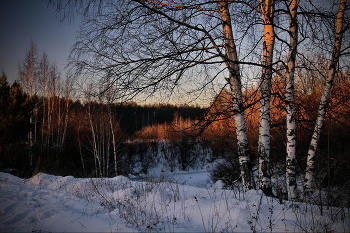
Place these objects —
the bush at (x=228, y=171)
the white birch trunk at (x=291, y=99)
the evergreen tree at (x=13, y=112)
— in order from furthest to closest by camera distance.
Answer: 1. the evergreen tree at (x=13, y=112)
2. the bush at (x=228, y=171)
3. the white birch trunk at (x=291, y=99)

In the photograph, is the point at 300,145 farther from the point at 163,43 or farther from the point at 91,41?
the point at 91,41

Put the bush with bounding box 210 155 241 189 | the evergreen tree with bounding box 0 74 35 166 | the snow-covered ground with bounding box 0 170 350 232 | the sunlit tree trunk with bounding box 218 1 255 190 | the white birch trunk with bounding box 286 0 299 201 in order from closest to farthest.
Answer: the snow-covered ground with bounding box 0 170 350 232 < the white birch trunk with bounding box 286 0 299 201 < the sunlit tree trunk with bounding box 218 1 255 190 < the bush with bounding box 210 155 241 189 < the evergreen tree with bounding box 0 74 35 166

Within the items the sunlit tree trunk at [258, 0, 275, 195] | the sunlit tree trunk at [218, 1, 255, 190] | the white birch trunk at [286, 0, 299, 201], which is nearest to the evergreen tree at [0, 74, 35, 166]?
the sunlit tree trunk at [218, 1, 255, 190]

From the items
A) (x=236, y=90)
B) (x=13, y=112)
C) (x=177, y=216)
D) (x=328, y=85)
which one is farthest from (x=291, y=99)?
(x=13, y=112)

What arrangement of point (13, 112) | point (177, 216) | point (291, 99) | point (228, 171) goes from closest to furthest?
point (177, 216), point (291, 99), point (228, 171), point (13, 112)

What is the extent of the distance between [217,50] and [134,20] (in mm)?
1838

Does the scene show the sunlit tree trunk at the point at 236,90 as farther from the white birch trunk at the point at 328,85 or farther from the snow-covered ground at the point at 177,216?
the white birch trunk at the point at 328,85

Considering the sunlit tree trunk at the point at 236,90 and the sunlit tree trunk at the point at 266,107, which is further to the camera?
the sunlit tree trunk at the point at 236,90

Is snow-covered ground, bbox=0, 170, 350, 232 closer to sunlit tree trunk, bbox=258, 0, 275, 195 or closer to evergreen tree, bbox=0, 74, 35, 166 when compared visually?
sunlit tree trunk, bbox=258, 0, 275, 195

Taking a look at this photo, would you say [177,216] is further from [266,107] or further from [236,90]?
[266,107]

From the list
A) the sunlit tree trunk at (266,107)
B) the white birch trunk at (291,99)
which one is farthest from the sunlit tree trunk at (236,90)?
the white birch trunk at (291,99)

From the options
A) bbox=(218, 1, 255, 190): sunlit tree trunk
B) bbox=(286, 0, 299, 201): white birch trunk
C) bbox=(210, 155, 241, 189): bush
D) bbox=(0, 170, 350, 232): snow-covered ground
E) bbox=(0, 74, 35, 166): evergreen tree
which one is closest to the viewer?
bbox=(0, 170, 350, 232): snow-covered ground

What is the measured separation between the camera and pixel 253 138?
12.9 meters

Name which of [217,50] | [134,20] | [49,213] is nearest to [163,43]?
[134,20]
